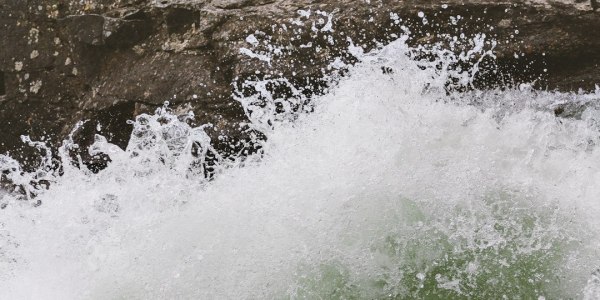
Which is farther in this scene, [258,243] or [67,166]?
[67,166]

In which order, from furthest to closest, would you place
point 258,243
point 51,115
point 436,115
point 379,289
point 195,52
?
point 51,115 < point 195,52 < point 436,115 < point 258,243 < point 379,289

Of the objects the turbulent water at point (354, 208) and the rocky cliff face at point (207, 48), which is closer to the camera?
the turbulent water at point (354, 208)

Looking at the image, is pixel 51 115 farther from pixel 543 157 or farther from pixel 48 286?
pixel 543 157

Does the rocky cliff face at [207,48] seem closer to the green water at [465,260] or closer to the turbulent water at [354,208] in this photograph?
the turbulent water at [354,208]

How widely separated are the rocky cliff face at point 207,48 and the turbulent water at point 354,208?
0.14m

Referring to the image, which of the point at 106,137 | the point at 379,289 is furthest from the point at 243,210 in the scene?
the point at 106,137

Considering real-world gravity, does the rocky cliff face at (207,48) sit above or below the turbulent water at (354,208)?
above

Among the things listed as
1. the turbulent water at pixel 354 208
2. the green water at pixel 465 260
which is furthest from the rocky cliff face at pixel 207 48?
the green water at pixel 465 260

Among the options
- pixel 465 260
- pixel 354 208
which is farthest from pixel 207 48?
pixel 465 260

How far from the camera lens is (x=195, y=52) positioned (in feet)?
13.5

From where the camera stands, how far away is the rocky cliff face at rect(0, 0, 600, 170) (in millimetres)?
3797

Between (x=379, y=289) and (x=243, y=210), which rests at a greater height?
(x=243, y=210)

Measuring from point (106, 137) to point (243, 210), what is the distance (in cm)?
133

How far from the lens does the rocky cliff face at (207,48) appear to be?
3.80m
